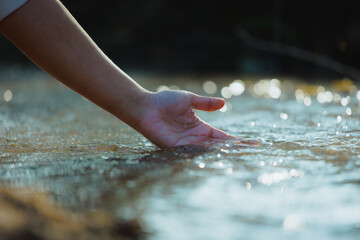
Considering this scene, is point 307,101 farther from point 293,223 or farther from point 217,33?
point 217,33

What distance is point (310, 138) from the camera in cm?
198

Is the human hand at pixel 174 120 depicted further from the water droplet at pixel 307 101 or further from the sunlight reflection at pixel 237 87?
the sunlight reflection at pixel 237 87

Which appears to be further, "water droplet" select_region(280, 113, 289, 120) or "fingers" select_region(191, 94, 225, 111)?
"water droplet" select_region(280, 113, 289, 120)

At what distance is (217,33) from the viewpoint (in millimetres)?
8664

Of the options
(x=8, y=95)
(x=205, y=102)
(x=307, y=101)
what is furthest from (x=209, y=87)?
(x=205, y=102)

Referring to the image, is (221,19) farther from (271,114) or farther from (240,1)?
(271,114)

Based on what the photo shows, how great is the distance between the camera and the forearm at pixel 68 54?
1616mm

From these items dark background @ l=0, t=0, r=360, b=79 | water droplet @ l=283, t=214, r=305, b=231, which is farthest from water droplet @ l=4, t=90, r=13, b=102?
water droplet @ l=283, t=214, r=305, b=231

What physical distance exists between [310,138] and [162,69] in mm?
5475

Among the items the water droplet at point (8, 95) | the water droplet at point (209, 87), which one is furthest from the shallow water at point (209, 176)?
the water droplet at point (209, 87)

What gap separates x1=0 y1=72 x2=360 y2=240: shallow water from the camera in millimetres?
1025

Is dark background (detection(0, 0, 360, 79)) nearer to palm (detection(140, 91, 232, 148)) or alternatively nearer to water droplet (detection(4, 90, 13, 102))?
water droplet (detection(4, 90, 13, 102))

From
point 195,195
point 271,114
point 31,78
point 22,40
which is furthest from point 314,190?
point 31,78

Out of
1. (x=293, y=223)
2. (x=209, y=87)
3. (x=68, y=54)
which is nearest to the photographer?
(x=293, y=223)
